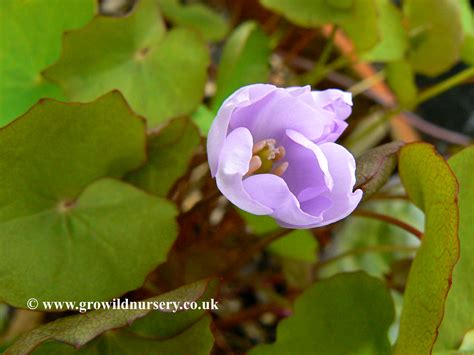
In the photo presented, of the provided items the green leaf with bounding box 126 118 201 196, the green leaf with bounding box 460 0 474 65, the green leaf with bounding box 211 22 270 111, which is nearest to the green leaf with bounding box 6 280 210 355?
the green leaf with bounding box 126 118 201 196

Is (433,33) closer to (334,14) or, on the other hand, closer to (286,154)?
(334,14)

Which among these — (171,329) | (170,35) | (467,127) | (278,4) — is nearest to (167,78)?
(170,35)

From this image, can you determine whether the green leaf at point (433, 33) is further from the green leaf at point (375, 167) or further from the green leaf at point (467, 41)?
the green leaf at point (375, 167)

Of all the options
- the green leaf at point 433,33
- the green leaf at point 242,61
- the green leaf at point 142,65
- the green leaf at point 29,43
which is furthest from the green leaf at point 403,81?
the green leaf at point 29,43

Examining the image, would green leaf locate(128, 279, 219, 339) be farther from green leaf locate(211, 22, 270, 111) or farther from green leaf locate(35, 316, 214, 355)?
green leaf locate(211, 22, 270, 111)

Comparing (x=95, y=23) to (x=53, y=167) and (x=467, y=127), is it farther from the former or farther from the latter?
(x=467, y=127)
